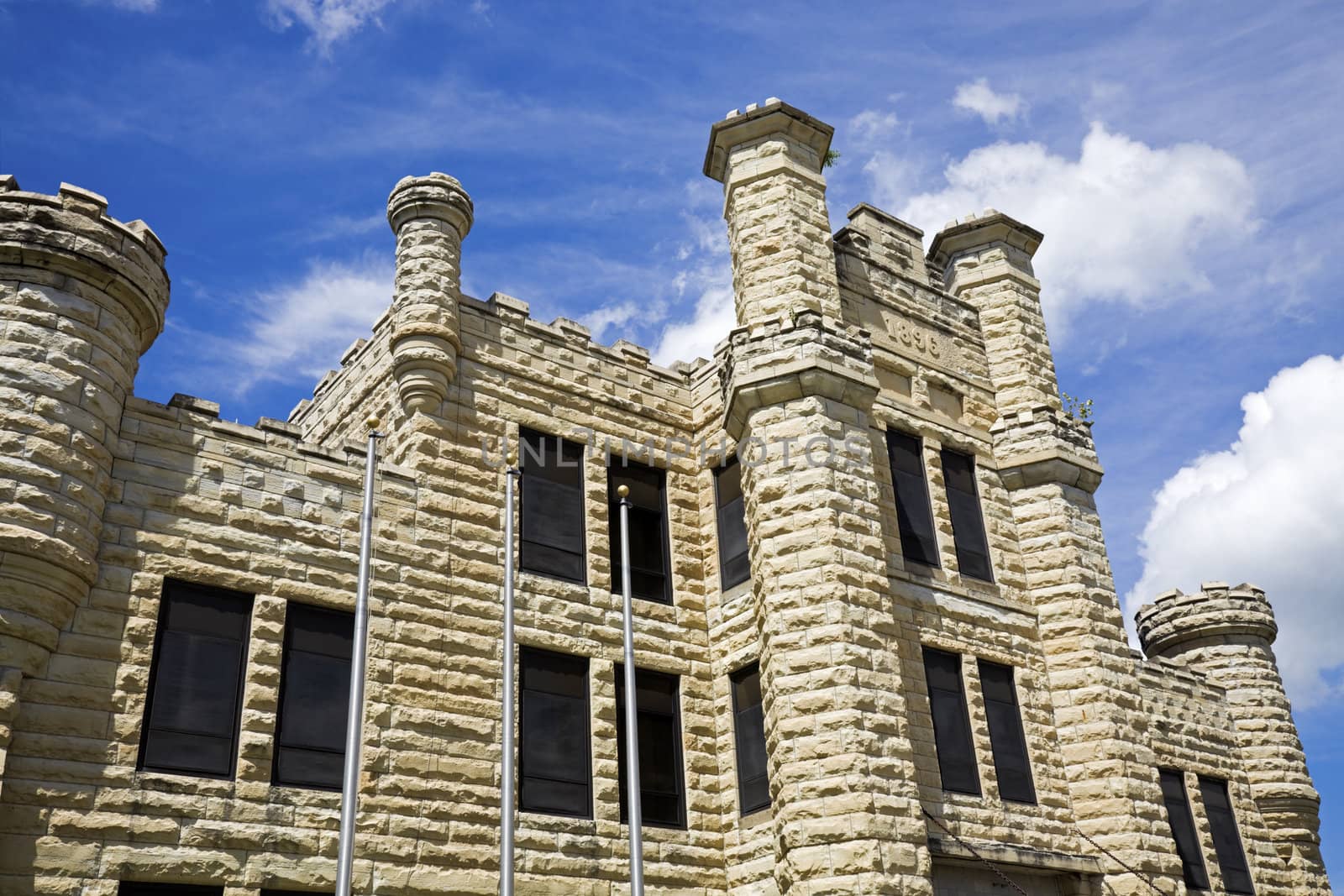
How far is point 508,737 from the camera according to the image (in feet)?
46.0

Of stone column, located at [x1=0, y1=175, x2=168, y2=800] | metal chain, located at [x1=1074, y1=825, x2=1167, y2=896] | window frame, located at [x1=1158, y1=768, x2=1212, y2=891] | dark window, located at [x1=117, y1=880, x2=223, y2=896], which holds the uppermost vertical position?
stone column, located at [x1=0, y1=175, x2=168, y2=800]

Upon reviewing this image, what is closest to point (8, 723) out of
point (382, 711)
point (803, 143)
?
point (382, 711)

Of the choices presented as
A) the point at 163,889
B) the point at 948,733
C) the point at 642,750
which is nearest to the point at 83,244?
the point at 163,889

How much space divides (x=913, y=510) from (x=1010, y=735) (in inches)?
155

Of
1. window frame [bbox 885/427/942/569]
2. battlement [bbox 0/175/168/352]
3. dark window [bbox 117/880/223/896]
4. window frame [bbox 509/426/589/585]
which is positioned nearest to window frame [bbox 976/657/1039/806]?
window frame [bbox 885/427/942/569]

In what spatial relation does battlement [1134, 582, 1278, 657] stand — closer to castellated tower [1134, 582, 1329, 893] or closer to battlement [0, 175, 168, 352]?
castellated tower [1134, 582, 1329, 893]

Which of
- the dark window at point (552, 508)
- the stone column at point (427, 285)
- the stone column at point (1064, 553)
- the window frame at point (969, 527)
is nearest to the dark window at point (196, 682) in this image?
the stone column at point (427, 285)

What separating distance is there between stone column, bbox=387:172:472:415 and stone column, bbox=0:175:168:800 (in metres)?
3.74

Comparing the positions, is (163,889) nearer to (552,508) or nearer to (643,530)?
(552,508)

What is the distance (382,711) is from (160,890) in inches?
129

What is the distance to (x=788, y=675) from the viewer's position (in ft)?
55.3

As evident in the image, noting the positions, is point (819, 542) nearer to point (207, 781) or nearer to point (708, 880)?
point (708, 880)

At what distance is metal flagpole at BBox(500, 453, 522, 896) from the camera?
43.2ft

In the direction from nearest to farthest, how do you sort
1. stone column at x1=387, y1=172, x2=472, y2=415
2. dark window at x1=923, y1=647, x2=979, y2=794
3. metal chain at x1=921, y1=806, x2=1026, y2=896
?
metal chain at x1=921, y1=806, x2=1026, y2=896, stone column at x1=387, y1=172, x2=472, y2=415, dark window at x1=923, y1=647, x2=979, y2=794
